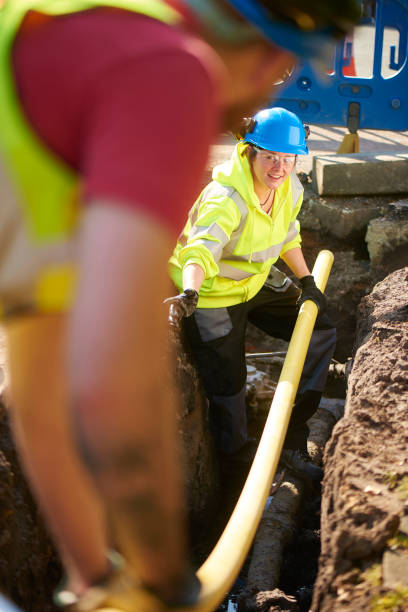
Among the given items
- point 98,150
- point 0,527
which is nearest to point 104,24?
point 98,150

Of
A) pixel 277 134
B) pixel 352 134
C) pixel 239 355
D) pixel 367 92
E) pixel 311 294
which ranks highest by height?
pixel 367 92

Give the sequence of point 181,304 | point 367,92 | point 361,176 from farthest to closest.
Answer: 1. point 367,92
2. point 361,176
3. point 181,304

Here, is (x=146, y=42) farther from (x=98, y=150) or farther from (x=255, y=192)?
(x=255, y=192)

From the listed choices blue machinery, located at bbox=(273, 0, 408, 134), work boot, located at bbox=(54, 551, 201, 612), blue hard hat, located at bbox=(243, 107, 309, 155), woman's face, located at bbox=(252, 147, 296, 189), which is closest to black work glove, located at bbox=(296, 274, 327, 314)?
woman's face, located at bbox=(252, 147, 296, 189)

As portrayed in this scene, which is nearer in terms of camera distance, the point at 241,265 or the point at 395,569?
the point at 395,569

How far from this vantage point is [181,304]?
321cm

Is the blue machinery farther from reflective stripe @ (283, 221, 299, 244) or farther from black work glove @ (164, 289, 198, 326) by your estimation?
black work glove @ (164, 289, 198, 326)

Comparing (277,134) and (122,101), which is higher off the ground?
(277,134)

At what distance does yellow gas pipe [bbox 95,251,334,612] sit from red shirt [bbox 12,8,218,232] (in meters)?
0.60

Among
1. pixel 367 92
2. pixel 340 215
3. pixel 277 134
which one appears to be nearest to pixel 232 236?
pixel 277 134

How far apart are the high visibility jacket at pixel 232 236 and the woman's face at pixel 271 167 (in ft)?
0.20

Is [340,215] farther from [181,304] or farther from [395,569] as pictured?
[395,569]

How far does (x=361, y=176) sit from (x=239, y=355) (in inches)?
93.1

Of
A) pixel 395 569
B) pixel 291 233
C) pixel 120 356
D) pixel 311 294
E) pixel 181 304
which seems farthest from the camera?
pixel 291 233
